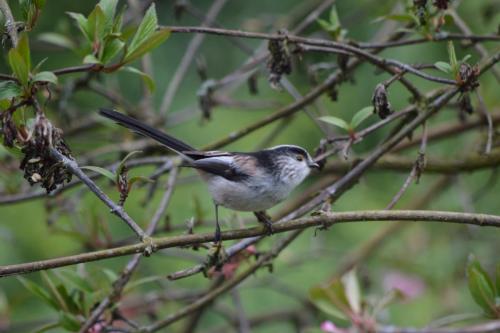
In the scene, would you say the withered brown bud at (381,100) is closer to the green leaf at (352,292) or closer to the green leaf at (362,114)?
the green leaf at (362,114)

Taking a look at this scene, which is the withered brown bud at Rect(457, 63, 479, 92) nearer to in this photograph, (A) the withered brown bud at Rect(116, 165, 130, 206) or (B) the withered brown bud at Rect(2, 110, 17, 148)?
(A) the withered brown bud at Rect(116, 165, 130, 206)

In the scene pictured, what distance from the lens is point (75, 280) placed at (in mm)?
2996

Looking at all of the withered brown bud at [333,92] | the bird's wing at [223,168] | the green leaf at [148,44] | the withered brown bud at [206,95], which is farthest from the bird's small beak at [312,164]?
the green leaf at [148,44]

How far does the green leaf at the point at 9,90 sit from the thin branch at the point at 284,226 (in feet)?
1.68

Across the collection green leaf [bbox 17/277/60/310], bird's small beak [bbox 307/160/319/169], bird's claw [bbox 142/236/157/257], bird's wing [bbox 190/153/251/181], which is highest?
bird's small beak [bbox 307/160/319/169]

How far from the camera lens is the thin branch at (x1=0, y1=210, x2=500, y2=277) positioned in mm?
2229

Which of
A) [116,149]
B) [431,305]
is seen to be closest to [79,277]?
[116,149]

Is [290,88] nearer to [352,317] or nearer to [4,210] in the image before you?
[352,317]

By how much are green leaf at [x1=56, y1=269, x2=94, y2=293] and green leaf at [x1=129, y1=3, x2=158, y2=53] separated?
1033mm

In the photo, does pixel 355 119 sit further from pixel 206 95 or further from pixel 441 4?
pixel 206 95

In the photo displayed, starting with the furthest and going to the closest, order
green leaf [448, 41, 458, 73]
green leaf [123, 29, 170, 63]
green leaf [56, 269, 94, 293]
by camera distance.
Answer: green leaf [56, 269, 94, 293] → green leaf [448, 41, 458, 73] → green leaf [123, 29, 170, 63]

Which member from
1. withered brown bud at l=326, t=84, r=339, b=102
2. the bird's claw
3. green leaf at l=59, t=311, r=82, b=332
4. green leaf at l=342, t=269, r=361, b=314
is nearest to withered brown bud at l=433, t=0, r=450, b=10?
withered brown bud at l=326, t=84, r=339, b=102

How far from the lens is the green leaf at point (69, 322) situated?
9.41 feet

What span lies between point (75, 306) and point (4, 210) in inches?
122
